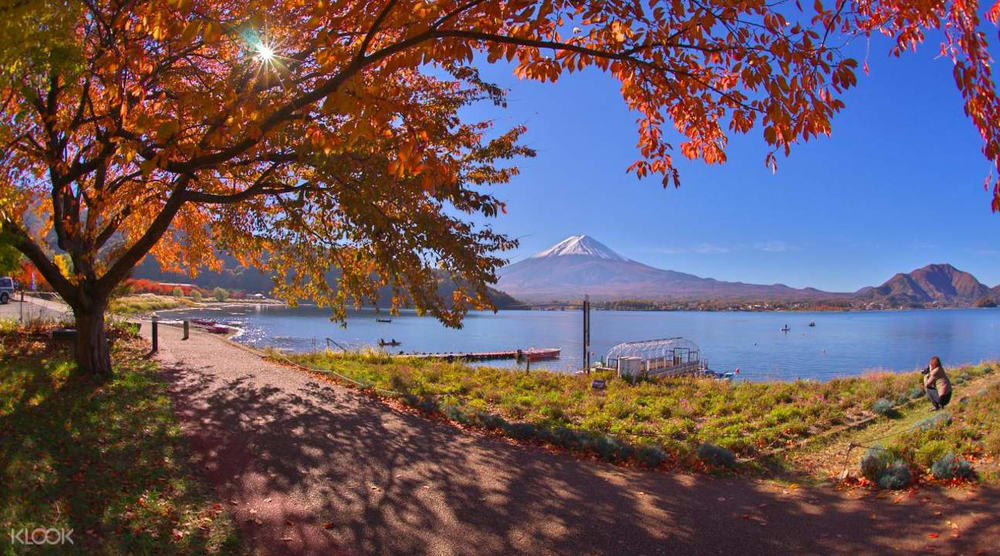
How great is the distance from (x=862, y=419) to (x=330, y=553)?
34.9 feet

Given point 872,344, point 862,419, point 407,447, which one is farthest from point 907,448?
point 872,344

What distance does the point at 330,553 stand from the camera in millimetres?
4219

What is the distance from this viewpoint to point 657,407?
12.2 meters

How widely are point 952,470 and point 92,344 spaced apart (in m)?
12.8

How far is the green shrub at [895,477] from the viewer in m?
6.07

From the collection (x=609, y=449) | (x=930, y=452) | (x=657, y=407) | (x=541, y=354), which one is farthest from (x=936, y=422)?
(x=541, y=354)

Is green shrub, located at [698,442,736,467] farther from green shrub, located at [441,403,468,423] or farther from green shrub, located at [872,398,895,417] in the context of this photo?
green shrub, located at [872,398,895,417]

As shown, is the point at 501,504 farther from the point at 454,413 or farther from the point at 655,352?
the point at 655,352

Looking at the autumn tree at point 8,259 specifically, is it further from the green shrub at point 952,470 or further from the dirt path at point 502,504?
the green shrub at point 952,470

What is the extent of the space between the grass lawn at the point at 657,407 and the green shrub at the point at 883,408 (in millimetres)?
118

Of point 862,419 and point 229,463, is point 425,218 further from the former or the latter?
point 862,419

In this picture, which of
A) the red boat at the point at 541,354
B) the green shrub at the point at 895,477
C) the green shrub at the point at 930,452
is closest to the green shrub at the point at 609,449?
the green shrub at the point at 895,477

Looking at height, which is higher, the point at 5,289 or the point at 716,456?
the point at 5,289

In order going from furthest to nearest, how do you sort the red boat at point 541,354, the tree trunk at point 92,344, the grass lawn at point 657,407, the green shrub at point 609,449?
the red boat at point 541,354 → the tree trunk at point 92,344 → the grass lawn at point 657,407 → the green shrub at point 609,449
